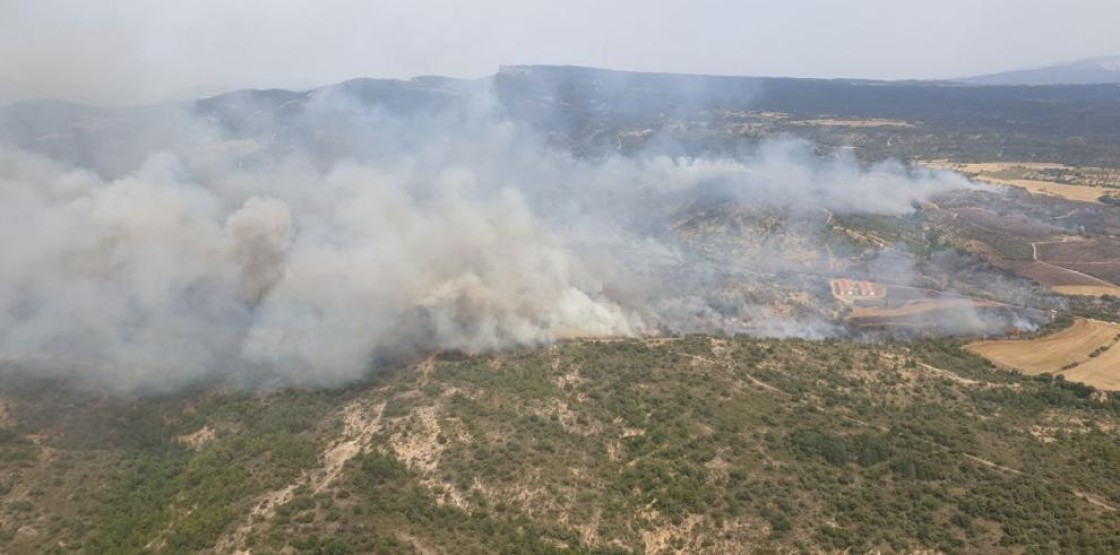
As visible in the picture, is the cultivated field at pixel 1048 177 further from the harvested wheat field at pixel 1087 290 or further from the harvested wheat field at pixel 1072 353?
the harvested wheat field at pixel 1072 353

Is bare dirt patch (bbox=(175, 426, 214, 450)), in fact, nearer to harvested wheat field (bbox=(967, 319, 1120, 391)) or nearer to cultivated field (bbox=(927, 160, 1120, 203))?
harvested wheat field (bbox=(967, 319, 1120, 391))

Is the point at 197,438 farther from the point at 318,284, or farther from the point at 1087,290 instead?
the point at 1087,290

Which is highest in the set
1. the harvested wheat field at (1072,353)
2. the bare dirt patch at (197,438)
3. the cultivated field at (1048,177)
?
the cultivated field at (1048,177)

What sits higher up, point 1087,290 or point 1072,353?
point 1087,290

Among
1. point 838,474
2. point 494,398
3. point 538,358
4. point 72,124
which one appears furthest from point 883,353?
point 72,124

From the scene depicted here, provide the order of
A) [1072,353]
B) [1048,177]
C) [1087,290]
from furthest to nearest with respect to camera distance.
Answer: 1. [1048,177]
2. [1087,290]
3. [1072,353]

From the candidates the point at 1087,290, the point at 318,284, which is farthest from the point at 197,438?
the point at 1087,290

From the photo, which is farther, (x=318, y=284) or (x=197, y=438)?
(x=318, y=284)

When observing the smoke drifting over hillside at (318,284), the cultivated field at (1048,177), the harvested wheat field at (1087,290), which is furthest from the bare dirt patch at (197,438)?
the cultivated field at (1048,177)
